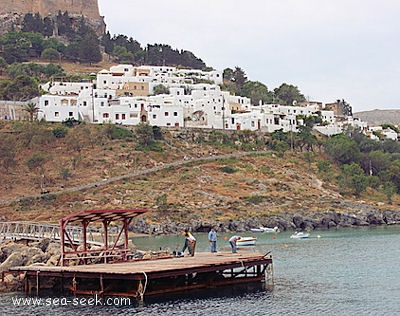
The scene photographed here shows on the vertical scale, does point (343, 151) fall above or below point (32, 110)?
below

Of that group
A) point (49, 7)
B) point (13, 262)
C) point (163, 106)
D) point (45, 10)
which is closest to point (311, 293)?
point (13, 262)

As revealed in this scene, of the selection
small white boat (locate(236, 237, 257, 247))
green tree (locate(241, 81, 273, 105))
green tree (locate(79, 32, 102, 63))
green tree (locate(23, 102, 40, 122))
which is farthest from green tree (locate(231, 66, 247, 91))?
small white boat (locate(236, 237, 257, 247))

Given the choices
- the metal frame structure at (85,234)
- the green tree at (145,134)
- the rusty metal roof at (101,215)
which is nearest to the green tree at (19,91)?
the green tree at (145,134)

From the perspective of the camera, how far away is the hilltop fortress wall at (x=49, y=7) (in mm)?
164750

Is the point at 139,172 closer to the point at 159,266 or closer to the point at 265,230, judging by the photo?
the point at 265,230

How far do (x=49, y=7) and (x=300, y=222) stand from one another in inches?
4339

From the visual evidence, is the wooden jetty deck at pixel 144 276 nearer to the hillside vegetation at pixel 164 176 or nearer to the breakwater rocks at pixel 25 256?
the breakwater rocks at pixel 25 256

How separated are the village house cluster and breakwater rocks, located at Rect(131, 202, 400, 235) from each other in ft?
89.8

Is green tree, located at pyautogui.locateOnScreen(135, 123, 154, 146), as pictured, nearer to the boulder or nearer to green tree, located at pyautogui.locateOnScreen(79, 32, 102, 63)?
the boulder

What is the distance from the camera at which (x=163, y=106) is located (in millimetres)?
100625

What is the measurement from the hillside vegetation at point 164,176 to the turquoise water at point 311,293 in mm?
24477

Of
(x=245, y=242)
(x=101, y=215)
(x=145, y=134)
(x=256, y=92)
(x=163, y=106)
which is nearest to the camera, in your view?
(x=101, y=215)

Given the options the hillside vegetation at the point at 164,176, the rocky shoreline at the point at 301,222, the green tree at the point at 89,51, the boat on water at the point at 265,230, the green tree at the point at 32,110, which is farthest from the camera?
the green tree at the point at 89,51

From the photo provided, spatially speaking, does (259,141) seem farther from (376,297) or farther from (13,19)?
(13,19)
